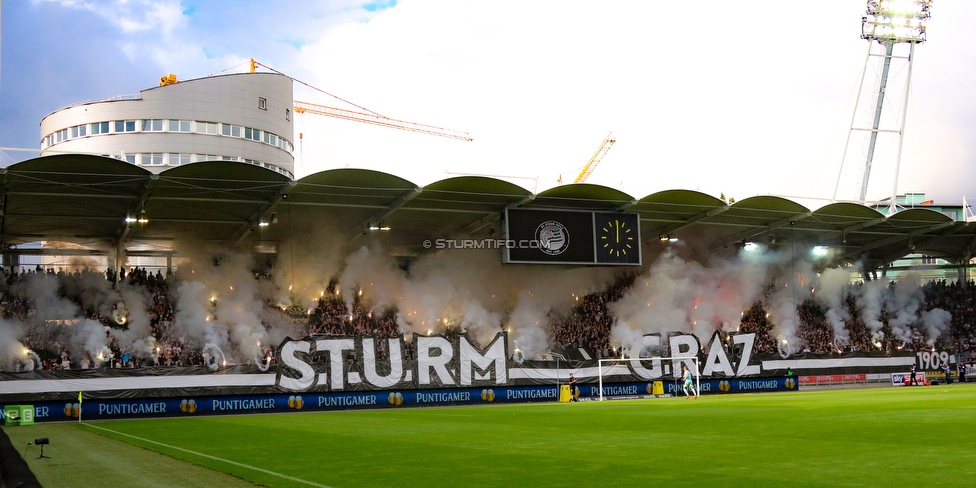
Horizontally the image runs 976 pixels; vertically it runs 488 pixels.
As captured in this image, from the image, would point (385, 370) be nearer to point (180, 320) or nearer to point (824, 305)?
point (180, 320)

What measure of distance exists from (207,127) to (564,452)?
63150 millimetres

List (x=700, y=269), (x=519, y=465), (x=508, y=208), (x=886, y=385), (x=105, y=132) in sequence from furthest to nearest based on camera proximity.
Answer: (x=105, y=132) < (x=700, y=269) < (x=886, y=385) < (x=508, y=208) < (x=519, y=465)

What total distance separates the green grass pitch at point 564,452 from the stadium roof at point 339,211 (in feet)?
57.1

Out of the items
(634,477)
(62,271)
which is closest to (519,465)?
(634,477)

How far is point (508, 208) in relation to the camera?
44281mm

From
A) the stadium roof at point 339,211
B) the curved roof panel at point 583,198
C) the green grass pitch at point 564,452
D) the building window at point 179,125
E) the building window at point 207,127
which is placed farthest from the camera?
the building window at point 207,127

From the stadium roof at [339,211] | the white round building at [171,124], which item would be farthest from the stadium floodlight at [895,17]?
the white round building at [171,124]

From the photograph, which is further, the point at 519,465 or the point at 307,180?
the point at 307,180

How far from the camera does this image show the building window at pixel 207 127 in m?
70.1

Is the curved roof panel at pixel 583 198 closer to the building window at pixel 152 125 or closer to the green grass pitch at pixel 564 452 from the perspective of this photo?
the green grass pitch at pixel 564 452

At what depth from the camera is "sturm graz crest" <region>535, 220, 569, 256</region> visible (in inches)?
1750

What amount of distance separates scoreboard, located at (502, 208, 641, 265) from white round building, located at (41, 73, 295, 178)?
31480mm

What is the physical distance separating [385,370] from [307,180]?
956 cm

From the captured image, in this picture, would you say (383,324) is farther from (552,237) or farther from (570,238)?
(570,238)
